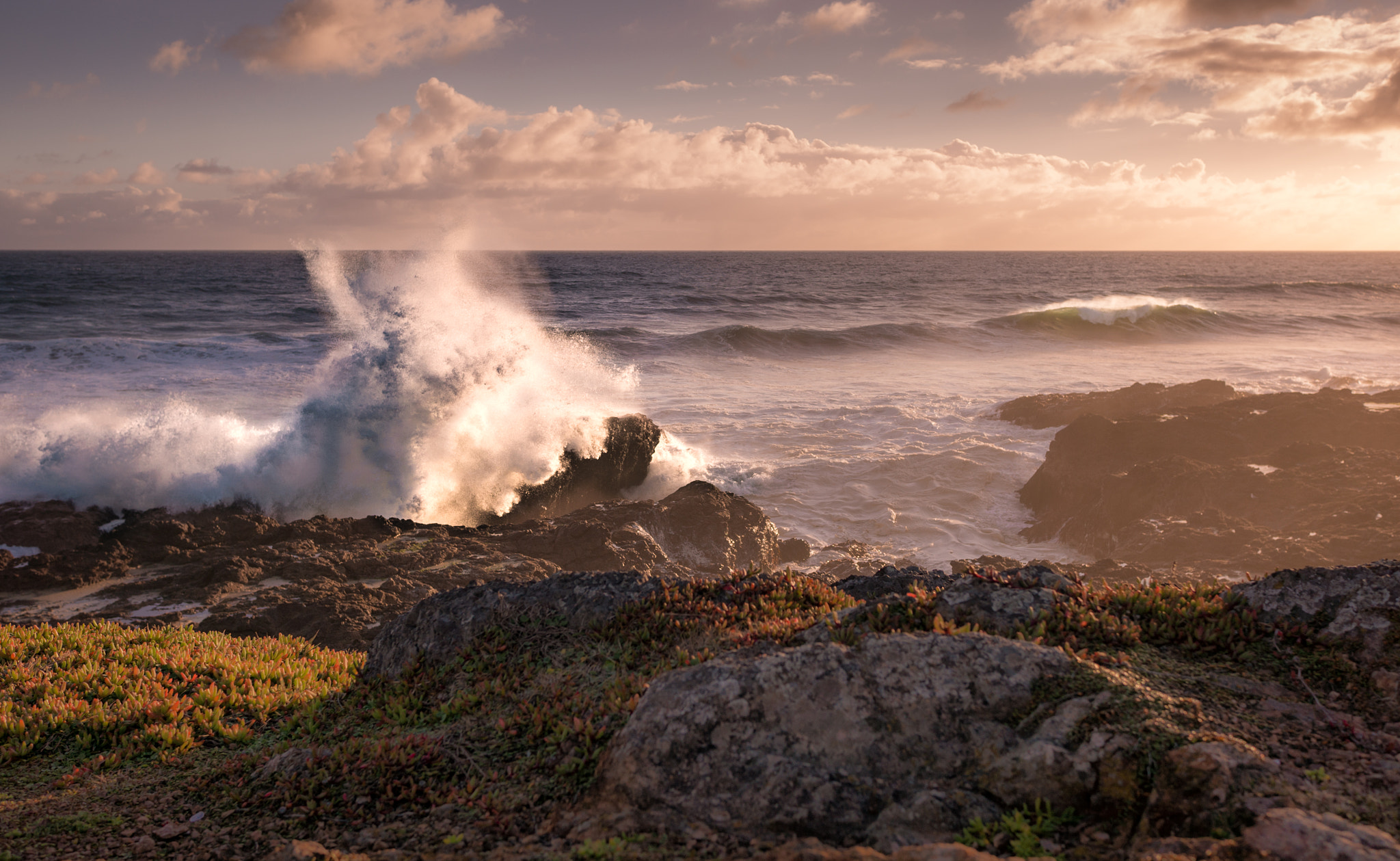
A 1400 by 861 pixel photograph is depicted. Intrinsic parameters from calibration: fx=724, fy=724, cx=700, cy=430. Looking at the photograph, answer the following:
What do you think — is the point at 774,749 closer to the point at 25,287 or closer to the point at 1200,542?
the point at 1200,542

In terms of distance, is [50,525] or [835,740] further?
[50,525]

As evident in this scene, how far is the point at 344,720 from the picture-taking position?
4945mm

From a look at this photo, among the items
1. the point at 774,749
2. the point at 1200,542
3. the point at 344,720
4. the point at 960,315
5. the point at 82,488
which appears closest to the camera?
the point at 774,749

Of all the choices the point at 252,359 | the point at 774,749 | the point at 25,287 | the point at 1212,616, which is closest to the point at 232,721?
the point at 774,749

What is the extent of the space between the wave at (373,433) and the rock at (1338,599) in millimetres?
12244

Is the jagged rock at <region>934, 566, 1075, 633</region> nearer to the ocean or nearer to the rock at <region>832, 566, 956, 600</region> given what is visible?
the rock at <region>832, 566, 956, 600</region>

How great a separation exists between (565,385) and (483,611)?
1320 cm

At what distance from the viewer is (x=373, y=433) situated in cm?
1400

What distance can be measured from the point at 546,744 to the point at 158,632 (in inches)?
235

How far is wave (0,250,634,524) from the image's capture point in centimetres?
1257

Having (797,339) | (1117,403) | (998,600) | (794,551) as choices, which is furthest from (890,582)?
(797,339)

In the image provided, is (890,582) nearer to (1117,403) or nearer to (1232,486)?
(1232,486)

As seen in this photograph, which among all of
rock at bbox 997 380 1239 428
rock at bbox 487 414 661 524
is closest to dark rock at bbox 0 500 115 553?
rock at bbox 487 414 661 524

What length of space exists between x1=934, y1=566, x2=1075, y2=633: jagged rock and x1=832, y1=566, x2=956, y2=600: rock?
481 mm
